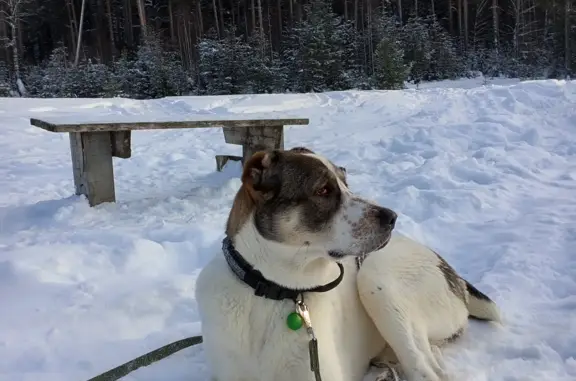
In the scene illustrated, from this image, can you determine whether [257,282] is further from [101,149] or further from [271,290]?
[101,149]

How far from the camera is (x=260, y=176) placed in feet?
7.18

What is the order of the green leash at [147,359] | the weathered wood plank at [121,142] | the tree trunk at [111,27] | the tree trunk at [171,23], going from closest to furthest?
the green leash at [147,359], the weathered wood plank at [121,142], the tree trunk at [111,27], the tree trunk at [171,23]

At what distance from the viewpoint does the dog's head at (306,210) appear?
2.12 m

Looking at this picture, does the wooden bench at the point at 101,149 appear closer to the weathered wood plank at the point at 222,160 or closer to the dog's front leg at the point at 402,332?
the weathered wood plank at the point at 222,160

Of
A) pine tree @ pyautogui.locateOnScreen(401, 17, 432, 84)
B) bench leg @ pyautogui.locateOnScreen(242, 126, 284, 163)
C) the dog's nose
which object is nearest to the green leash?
the dog's nose

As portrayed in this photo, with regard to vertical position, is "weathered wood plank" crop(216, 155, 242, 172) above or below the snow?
above

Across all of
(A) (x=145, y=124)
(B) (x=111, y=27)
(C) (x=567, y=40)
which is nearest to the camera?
(A) (x=145, y=124)

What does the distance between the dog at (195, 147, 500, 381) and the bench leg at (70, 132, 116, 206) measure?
142 inches

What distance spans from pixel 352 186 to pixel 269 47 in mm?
23394

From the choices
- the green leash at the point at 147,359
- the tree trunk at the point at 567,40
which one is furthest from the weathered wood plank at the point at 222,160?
the tree trunk at the point at 567,40

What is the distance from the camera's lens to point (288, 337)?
2127 mm

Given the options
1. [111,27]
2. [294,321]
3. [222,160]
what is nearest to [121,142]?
[222,160]

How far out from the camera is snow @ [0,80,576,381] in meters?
2.79

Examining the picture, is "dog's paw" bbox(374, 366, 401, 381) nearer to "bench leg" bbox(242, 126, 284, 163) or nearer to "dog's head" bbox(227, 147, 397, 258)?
"dog's head" bbox(227, 147, 397, 258)
